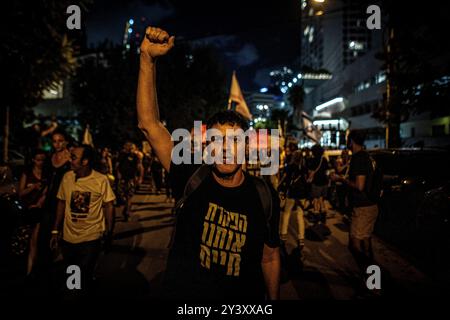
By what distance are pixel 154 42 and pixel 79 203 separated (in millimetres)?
2447

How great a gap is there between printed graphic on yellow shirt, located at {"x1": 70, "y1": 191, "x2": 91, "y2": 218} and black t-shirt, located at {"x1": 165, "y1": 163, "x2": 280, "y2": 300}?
214cm

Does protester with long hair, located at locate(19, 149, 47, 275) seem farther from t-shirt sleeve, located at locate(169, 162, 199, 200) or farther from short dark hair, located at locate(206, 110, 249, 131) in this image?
short dark hair, located at locate(206, 110, 249, 131)

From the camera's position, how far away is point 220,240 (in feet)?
6.95

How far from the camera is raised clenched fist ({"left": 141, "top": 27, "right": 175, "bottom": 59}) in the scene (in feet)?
6.89

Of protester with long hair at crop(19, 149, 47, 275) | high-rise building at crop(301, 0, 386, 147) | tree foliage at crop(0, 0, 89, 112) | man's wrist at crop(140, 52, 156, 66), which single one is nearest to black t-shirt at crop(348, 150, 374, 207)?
man's wrist at crop(140, 52, 156, 66)

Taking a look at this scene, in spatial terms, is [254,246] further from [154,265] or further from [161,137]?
[154,265]

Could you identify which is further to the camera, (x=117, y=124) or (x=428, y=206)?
(x=117, y=124)

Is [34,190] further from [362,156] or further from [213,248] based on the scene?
[362,156]

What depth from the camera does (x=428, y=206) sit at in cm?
644

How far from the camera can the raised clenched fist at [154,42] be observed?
2100mm

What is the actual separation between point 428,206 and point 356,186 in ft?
8.94

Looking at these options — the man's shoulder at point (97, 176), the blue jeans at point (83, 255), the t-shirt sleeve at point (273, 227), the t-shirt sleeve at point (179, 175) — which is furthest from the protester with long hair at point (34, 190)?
the t-shirt sleeve at point (273, 227)

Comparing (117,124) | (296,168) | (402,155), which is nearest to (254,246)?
(296,168)

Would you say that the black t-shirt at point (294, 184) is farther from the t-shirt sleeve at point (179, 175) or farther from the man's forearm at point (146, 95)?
the man's forearm at point (146, 95)
